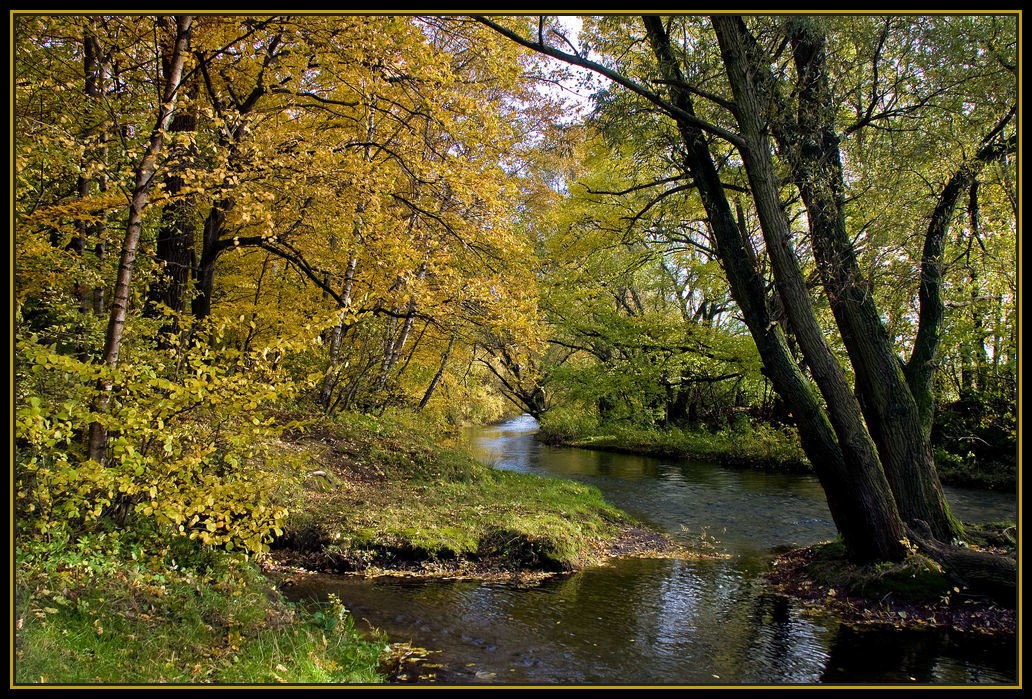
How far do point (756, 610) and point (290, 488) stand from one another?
262 inches

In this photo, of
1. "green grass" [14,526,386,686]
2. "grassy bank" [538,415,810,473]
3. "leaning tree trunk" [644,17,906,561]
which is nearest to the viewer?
"green grass" [14,526,386,686]

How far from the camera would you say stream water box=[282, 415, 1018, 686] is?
5109 mm

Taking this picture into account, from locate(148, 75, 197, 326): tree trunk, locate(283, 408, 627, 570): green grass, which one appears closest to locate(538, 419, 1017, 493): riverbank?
locate(283, 408, 627, 570): green grass

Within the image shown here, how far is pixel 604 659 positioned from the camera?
5.33 metres

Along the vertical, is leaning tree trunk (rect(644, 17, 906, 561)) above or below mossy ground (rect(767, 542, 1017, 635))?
above

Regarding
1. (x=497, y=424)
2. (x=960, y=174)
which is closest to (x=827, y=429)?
(x=960, y=174)

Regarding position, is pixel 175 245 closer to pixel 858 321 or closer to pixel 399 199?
pixel 399 199

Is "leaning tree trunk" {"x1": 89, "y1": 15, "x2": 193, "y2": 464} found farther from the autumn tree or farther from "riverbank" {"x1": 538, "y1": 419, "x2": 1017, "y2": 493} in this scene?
"riverbank" {"x1": 538, "y1": 419, "x2": 1017, "y2": 493}

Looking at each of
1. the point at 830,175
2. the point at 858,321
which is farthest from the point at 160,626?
the point at 830,175

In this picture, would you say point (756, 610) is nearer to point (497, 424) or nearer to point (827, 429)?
point (827, 429)

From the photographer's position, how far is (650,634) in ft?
19.7

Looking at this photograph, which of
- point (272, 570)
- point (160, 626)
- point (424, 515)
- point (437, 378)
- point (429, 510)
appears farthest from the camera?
point (437, 378)

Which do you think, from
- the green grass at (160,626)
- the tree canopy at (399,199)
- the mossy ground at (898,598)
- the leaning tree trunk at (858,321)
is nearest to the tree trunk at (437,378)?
the tree canopy at (399,199)

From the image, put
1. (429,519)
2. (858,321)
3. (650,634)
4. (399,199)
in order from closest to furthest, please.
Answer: (650,634) → (858,321) → (399,199) → (429,519)
